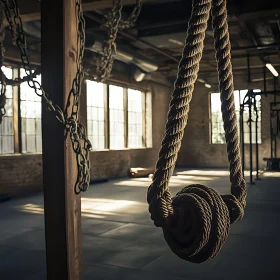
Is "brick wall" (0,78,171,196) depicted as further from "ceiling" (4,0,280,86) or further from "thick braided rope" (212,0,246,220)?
"thick braided rope" (212,0,246,220)

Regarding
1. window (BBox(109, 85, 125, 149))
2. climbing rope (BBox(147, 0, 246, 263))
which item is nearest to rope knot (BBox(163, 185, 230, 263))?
climbing rope (BBox(147, 0, 246, 263))

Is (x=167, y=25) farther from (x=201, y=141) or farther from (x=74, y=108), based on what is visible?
(x=201, y=141)

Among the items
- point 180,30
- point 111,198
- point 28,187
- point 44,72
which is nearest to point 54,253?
point 44,72

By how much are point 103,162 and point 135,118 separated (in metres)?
2.53

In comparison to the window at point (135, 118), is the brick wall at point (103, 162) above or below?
below

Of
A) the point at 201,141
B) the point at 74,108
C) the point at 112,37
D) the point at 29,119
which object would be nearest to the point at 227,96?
the point at 74,108

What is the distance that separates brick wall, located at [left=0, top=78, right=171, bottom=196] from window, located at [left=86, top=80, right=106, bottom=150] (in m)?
0.41

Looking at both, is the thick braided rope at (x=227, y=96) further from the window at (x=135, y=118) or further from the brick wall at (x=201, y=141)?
the brick wall at (x=201, y=141)

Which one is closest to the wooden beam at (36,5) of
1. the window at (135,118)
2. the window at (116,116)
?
the window at (116,116)

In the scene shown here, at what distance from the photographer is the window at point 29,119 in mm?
8188

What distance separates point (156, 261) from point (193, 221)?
2529mm

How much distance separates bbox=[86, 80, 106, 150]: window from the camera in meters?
10.3

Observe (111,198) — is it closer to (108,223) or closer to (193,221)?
(108,223)

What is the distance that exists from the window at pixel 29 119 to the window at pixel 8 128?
0.88ft
